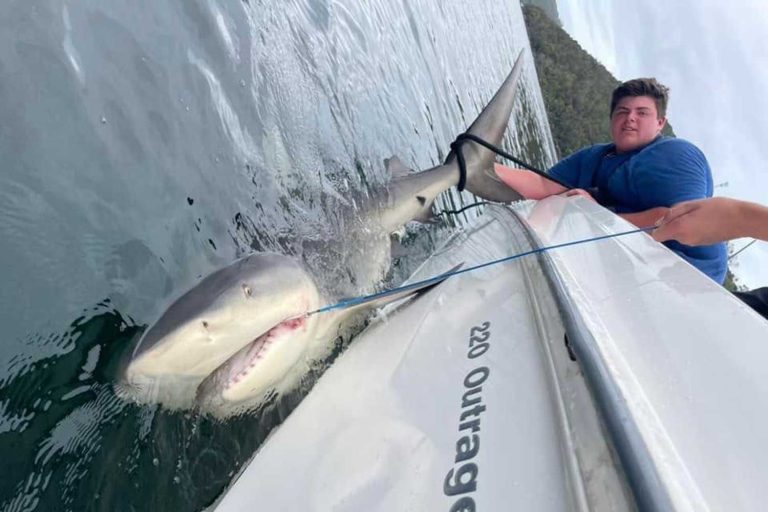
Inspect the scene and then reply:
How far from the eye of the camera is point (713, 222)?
207 cm

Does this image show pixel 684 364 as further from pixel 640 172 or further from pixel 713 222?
pixel 640 172

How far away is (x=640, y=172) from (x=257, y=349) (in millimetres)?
2409

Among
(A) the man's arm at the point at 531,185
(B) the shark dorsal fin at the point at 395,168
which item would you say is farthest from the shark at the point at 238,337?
(A) the man's arm at the point at 531,185

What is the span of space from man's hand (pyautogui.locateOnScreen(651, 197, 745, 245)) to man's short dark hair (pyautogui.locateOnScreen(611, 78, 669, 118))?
176cm

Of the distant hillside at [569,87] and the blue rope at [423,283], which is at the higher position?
the blue rope at [423,283]

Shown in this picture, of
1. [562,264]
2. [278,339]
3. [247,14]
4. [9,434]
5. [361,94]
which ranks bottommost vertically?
[562,264]

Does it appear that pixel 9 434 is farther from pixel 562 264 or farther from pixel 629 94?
pixel 629 94

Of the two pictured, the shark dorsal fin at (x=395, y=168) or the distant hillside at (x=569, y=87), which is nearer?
the shark dorsal fin at (x=395, y=168)

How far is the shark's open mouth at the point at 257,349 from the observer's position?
169cm

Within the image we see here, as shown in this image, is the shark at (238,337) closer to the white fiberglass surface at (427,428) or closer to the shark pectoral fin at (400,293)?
the shark pectoral fin at (400,293)

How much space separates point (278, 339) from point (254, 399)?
179mm

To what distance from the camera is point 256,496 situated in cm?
129

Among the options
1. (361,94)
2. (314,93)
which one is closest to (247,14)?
(314,93)

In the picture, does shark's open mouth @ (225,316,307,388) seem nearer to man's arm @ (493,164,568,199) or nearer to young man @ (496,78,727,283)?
young man @ (496,78,727,283)
